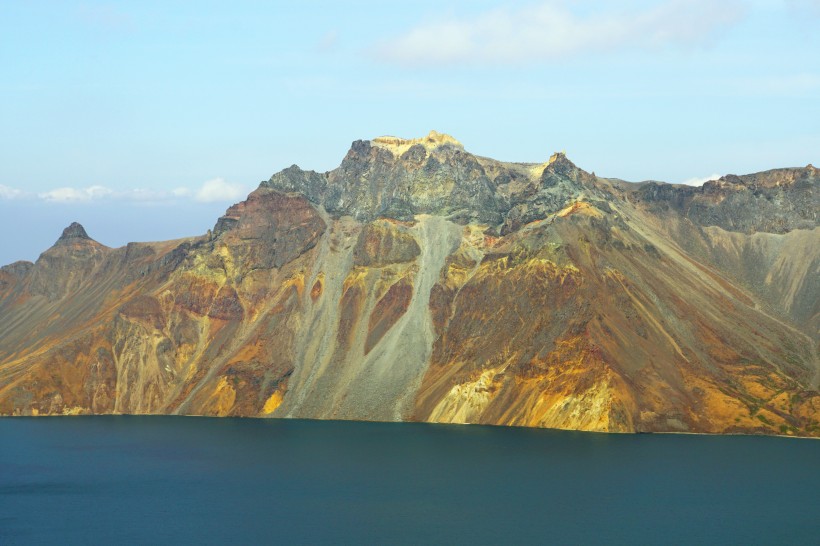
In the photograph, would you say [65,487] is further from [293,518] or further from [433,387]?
[433,387]

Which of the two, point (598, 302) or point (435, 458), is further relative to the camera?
point (598, 302)

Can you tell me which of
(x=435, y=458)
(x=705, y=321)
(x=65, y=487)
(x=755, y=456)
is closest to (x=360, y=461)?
(x=435, y=458)

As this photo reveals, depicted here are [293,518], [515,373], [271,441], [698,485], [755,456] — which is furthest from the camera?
[515,373]

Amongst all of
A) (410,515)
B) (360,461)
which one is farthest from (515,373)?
(410,515)

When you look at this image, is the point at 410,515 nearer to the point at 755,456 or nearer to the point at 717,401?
the point at 755,456

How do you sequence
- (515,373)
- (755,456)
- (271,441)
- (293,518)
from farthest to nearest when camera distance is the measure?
(515,373)
(271,441)
(755,456)
(293,518)

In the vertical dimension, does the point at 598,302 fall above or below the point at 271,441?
above
